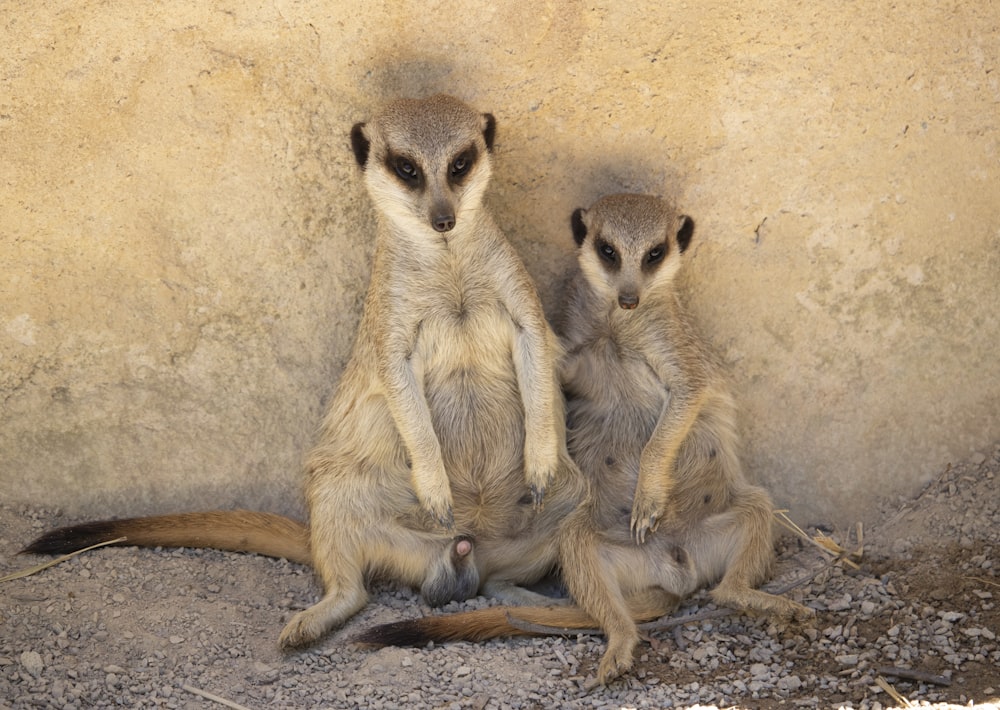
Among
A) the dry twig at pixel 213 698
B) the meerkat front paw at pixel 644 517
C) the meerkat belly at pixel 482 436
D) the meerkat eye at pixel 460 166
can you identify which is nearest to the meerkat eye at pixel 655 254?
the meerkat belly at pixel 482 436

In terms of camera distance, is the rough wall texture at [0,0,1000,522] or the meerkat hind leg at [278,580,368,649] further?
the rough wall texture at [0,0,1000,522]

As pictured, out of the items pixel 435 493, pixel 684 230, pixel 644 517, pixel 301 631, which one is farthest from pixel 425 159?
pixel 301 631

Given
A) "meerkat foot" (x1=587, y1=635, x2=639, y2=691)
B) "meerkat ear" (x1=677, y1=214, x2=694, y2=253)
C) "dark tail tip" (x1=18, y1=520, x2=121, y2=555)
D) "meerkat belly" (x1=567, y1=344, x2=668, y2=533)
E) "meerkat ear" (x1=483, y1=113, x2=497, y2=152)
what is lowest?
"dark tail tip" (x1=18, y1=520, x2=121, y2=555)

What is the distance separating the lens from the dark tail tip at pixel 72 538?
338 centimetres

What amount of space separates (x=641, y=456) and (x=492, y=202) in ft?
3.14

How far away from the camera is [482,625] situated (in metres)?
3.19

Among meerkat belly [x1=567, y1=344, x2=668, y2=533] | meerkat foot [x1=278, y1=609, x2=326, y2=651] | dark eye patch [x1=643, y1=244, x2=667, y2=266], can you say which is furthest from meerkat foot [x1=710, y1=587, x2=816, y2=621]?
meerkat foot [x1=278, y1=609, x2=326, y2=651]

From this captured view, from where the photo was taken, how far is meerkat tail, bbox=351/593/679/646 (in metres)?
3.13

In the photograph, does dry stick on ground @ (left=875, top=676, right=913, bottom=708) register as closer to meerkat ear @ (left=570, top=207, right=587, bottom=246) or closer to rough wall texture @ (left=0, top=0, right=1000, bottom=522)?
rough wall texture @ (left=0, top=0, right=1000, bottom=522)

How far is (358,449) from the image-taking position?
3.58m

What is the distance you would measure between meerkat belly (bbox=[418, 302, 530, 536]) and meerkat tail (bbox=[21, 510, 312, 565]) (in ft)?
1.70

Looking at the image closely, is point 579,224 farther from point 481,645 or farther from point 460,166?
point 481,645

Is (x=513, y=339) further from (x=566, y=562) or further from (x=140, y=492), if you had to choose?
(x=140, y=492)

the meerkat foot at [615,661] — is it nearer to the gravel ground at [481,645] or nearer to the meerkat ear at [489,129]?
the gravel ground at [481,645]
